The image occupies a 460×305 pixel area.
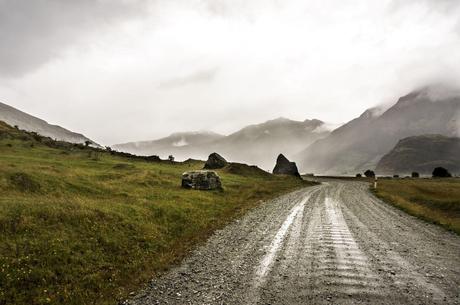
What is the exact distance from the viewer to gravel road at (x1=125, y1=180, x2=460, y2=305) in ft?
28.7

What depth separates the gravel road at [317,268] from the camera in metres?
8.73

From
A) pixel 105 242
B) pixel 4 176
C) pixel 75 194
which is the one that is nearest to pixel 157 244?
pixel 105 242

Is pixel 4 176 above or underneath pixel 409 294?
above

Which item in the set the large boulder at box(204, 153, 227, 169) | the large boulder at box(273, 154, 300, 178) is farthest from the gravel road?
the large boulder at box(273, 154, 300, 178)

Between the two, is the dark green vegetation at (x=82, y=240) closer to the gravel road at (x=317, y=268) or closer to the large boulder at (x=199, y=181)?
the gravel road at (x=317, y=268)

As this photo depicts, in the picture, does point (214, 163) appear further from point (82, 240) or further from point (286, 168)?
point (82, 240)

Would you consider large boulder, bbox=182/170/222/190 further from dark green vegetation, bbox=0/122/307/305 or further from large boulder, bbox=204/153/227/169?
large boulder, bbox=204/153/227/169

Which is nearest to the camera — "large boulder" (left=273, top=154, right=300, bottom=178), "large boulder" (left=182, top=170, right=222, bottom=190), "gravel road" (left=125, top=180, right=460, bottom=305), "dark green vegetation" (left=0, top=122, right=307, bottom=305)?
"gravel road" (left=125, top=180, right=460, bottom=305)

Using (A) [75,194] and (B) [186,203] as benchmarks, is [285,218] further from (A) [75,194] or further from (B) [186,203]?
(A) [75,194]

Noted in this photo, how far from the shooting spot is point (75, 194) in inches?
928

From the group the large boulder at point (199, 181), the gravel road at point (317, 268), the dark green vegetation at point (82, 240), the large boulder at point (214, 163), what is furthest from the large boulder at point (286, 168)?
the gravel road at point (317, 268)

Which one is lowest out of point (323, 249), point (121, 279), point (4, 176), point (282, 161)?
point (121, 279)

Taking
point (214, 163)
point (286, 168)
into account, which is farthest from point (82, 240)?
point (286, 168)

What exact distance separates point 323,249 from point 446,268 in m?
4.44
